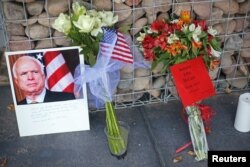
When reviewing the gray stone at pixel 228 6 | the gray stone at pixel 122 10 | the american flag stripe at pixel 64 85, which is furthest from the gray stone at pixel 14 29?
the gray stone at pixel 228 6

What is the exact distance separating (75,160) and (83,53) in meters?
0.38

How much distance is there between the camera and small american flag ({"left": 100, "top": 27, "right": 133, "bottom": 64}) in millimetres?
1230

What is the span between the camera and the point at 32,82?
132 centimetres

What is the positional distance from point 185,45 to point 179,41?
24mm

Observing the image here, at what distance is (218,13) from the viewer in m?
1.44

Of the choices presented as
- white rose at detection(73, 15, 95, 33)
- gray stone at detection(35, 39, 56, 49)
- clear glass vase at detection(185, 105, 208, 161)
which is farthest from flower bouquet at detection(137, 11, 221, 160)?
gray stone at detection(35, 39, 56, 49)

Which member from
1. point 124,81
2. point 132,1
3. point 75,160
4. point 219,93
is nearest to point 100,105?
point 124,81

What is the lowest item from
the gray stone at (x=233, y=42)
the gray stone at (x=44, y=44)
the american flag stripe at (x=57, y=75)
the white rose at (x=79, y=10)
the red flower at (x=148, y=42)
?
the american flag stripe at (x=57, y=75)

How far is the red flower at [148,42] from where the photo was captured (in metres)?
1.23

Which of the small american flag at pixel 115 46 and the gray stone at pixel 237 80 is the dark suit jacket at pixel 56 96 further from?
the gray stone at pixel 237 80

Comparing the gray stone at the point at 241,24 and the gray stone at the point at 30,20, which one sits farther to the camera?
the gray stone at the point at 241,24

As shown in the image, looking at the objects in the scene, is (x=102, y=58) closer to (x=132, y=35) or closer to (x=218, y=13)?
(x=132, y=35)

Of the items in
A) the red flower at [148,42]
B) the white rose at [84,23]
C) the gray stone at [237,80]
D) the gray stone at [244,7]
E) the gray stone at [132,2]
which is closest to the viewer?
the white rose at [84,23]

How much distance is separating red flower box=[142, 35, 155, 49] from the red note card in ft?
0.34
